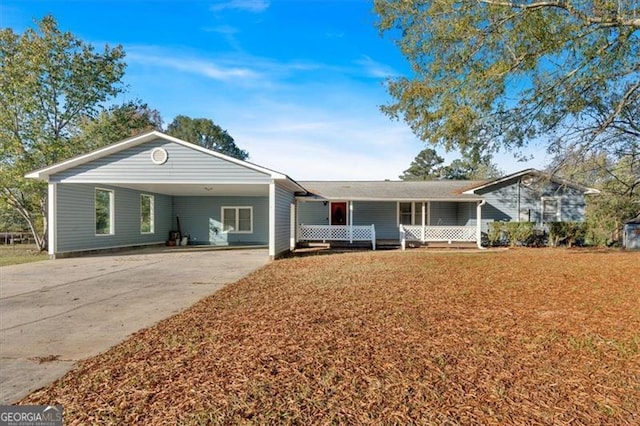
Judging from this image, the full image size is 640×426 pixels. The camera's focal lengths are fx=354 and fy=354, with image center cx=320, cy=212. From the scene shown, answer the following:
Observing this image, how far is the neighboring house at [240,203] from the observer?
12.0m

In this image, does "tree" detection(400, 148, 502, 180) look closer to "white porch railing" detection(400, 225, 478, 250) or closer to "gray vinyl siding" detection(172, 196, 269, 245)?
"white porch railing" detection(400, 225, 478, 250)

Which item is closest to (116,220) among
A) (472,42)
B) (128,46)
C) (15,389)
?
(128,46)

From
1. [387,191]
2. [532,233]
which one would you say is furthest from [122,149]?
[532,233]

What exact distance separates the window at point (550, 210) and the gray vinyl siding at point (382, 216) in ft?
23.0

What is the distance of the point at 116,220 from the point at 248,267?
781 cm

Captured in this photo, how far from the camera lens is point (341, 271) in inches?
360

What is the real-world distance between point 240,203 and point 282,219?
18.7 feet

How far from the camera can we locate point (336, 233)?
53.9 feet

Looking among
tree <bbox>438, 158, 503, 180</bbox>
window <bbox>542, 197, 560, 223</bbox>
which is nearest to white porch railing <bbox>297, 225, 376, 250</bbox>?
window <bbox>542, 197, 560, 223</bbox>

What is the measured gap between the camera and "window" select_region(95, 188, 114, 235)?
46.5 feet

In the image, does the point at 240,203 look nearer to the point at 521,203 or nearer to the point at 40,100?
the point at 40,100

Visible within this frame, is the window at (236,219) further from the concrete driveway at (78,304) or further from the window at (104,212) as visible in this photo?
the concrete driveway at (78,304)

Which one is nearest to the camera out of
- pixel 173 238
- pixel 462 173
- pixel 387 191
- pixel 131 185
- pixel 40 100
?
pixel 131 185

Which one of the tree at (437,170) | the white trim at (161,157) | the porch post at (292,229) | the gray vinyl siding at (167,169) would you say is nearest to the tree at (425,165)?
the tree at (437,170)
